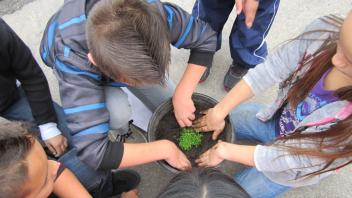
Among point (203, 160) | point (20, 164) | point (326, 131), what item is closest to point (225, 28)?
point (203, 160)

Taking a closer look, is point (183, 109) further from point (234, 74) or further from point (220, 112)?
point (234, 74)

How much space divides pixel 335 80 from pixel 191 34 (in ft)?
1.43

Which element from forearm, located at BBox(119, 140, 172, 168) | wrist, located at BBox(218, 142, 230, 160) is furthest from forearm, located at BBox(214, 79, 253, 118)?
forearm, located at BBox(119, 140, 172, 168)

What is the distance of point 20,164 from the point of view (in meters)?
0.79

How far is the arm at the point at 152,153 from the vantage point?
1073 millimetres

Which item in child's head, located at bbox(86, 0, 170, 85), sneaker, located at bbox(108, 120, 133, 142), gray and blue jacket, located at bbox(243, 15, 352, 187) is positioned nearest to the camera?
child's head, located at bbox(86, 0, 170, 85)

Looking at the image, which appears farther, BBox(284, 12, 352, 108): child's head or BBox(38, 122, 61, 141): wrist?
BBox(38, 122, 61, 141): wrist

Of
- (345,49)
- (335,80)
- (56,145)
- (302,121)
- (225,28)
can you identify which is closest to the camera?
(345,49)

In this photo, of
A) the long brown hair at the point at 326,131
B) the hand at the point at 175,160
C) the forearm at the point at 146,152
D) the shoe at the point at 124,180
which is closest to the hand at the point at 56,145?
the shoe at the point at 124,180

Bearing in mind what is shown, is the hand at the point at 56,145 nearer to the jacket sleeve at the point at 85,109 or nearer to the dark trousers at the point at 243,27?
the jacket sleeve at the point at 85,109

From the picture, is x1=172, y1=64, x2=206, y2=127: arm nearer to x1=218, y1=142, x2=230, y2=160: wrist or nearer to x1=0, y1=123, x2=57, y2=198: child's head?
x1=218, y1=142, x2=230, y2=160: wrist

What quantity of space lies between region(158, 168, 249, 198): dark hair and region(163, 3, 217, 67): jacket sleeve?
422 millimetres

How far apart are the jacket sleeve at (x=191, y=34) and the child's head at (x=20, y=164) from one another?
50 cm

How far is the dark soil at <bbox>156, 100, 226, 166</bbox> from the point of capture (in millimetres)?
1238
